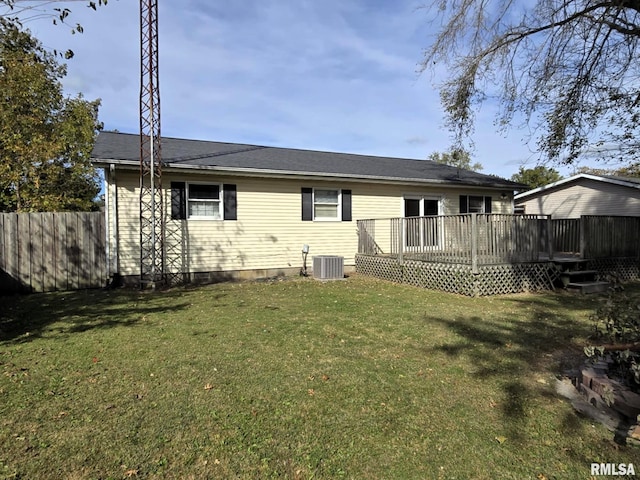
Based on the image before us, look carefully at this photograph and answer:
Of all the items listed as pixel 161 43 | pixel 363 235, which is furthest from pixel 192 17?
pixel 363 235

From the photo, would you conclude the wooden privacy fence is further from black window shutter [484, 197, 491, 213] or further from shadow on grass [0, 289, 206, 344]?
black window shutter [484, 197, 491, 213]

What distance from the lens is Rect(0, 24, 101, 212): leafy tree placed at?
46.8 feet

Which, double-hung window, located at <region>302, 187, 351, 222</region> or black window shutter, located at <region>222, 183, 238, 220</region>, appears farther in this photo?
double-hung window, located at <region>302, 187, 351, 222</region>

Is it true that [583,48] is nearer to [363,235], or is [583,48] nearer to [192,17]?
[363,235]

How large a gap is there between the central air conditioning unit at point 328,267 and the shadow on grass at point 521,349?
4566 millimetres

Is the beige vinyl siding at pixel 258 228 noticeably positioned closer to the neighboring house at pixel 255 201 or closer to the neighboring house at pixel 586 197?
the neighboring house at pixel 255 201

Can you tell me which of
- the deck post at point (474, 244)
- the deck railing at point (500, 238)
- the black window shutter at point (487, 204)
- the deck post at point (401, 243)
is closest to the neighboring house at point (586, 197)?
the black window shutter at point (487, 204)

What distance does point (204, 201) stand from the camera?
34.1 feet

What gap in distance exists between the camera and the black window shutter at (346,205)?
12141mm

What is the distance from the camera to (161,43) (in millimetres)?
9430

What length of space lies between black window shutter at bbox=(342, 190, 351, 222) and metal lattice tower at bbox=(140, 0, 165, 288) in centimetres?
532

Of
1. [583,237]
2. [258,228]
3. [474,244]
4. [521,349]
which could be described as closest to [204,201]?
[258,228]

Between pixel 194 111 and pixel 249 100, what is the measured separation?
2.37 meters

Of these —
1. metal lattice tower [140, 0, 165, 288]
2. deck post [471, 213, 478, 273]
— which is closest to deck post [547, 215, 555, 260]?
deck post [471, 213, 478, 273]
